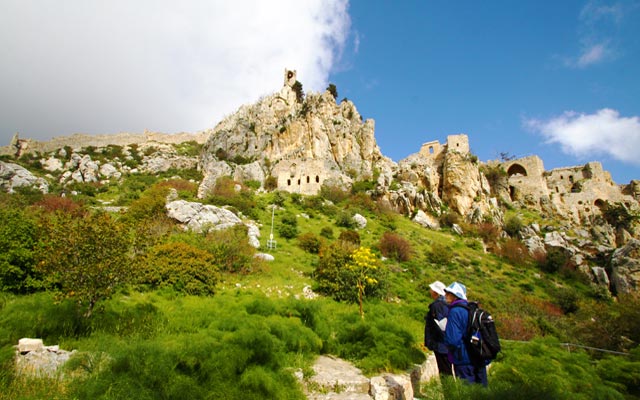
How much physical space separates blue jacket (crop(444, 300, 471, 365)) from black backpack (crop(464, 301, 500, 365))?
0.07 metres

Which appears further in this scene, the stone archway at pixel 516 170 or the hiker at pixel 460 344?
the stone archway at pixel 516 170

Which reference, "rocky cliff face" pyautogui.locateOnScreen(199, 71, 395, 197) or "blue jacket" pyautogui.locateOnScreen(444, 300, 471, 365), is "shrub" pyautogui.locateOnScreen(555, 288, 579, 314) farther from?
"rocky cliff face" pyautogui.locateOnScreen(199, 71, 395, 197)

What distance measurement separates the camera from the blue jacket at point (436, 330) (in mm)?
4883

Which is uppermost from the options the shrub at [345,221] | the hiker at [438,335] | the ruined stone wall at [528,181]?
the ruined stone wall at [528,181]

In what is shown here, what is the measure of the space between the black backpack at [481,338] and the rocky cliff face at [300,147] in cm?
3667

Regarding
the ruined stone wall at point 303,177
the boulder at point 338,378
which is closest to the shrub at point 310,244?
the boulder at point 338,378

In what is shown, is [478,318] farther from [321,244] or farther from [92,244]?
[321,244]

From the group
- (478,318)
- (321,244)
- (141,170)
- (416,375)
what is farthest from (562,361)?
(141,170)

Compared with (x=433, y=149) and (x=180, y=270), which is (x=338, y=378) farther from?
(x=433, y=149)

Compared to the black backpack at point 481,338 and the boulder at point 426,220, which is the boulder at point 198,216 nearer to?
the black backpack at point 481,338

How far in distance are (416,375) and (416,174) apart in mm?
39943

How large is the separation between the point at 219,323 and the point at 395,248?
19.5 m

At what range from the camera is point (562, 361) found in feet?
22.8

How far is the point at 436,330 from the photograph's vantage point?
16.3 ft
